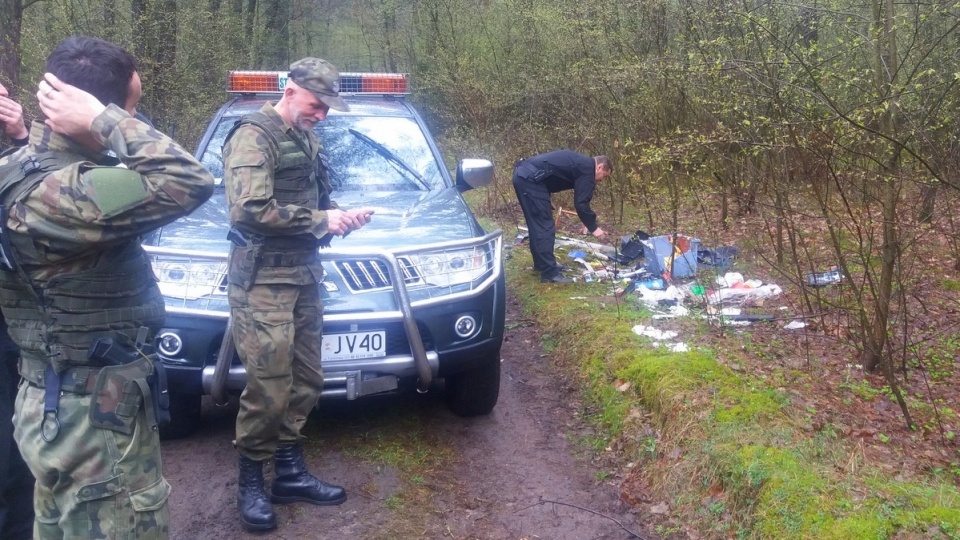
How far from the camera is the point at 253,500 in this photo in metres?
3.28

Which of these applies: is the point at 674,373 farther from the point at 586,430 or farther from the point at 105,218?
the point at 105,218

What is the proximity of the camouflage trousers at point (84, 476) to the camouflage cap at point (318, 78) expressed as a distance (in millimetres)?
1586

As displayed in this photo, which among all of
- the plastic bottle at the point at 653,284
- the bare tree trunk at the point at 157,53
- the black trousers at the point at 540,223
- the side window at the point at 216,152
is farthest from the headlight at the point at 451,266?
the bare tree trunk at the point at 157,53

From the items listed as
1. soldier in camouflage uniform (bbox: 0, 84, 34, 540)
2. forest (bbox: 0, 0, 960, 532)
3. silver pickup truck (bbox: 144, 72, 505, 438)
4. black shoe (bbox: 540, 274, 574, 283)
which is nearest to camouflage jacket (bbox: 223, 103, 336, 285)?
silver pickup truck (bbox: 144, 72, 505, 438)

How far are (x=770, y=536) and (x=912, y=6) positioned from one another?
4126 millimetres

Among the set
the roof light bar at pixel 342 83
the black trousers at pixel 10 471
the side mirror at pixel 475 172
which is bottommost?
the black trousers at pixel 10 471

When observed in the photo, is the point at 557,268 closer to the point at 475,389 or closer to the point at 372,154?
the point at 372,154

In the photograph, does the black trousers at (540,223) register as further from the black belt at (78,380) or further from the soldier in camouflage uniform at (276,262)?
the black belt at (78,380)

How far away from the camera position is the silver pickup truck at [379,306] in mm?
3496

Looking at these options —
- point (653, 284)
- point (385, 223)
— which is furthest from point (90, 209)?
point (653, 284)

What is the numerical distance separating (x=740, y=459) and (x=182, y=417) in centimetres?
274

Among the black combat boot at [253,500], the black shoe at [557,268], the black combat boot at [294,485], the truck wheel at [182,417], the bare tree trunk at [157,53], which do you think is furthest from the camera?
the bare tree trunk at [157,53]

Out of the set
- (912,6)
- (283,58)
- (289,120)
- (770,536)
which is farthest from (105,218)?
(283,58)

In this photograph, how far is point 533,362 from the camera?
554 centimetres
